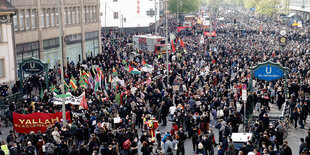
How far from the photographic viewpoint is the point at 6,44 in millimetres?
36906

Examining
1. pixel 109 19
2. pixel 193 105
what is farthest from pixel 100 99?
pixel 109 19

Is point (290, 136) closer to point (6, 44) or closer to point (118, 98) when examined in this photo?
point (118, 98)

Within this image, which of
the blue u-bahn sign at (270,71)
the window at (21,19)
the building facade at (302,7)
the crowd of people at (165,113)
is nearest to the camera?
the crowd of people at (165,113)

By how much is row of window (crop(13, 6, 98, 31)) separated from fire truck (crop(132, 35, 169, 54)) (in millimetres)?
6971

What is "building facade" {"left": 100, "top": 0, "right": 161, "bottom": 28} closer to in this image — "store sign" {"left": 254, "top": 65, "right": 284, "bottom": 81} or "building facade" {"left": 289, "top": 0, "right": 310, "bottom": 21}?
"building facade" {"left": 289, "top": 0, "right": 310, "bottom": 21}

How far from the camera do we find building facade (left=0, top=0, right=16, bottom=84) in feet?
119

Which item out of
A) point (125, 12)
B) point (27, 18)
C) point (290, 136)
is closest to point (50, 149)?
point (290, 136)

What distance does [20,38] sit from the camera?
1597 inches

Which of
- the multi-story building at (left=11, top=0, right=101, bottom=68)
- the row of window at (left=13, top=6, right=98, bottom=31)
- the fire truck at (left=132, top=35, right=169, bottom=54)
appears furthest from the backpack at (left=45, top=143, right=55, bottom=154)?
the fire truck at (left=132, top=35, right=169, bottom=54)

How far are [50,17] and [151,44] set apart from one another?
1616 centimetres

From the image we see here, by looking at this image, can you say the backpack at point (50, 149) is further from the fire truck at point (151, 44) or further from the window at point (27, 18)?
the fire truck at point (151, 44)

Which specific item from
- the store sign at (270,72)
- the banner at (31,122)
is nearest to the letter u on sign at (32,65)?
the banner at (31,122)

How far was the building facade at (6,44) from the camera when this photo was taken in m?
36.2

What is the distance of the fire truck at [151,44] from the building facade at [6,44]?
21.3 metres
